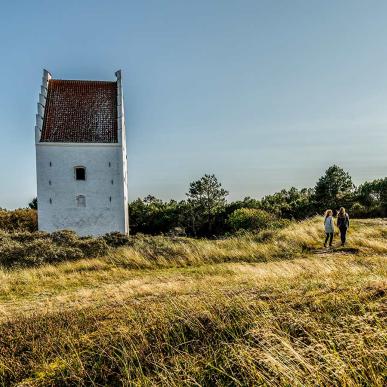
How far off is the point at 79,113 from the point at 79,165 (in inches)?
132

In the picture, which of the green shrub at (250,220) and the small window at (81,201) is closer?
the green shrub at (250,220)

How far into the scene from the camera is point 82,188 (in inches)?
909

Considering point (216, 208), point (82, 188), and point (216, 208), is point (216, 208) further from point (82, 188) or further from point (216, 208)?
point (82, 188)

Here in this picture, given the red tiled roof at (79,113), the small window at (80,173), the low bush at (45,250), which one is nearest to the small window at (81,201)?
the small window at (80,173)

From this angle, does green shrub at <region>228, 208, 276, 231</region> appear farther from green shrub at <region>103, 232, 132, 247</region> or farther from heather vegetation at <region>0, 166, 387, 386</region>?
heather vegetation at <region>0, 166, 387, 386</region>

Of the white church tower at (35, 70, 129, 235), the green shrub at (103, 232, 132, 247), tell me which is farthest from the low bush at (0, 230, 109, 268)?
the white church tower at (35, 70, 129, 235)

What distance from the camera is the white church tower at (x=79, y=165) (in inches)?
890

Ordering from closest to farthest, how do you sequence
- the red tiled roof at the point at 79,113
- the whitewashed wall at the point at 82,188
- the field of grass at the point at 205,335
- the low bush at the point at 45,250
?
the field of grass at the point at 205,335 → the low bush at the point at 45,250 → the whitewashed wall at the point at 82,188 → the red tiled roof at the point at 79,113

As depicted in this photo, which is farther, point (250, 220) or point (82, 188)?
point (82, 188)

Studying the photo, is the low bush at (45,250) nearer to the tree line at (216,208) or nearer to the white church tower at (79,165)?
the white church tower at (79,165)

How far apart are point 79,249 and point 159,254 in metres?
3.27

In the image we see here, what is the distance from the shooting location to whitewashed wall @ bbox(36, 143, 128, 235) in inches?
889

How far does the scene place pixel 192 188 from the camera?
3525cm

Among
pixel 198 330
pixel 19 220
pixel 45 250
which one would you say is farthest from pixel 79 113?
pixel 198 330
